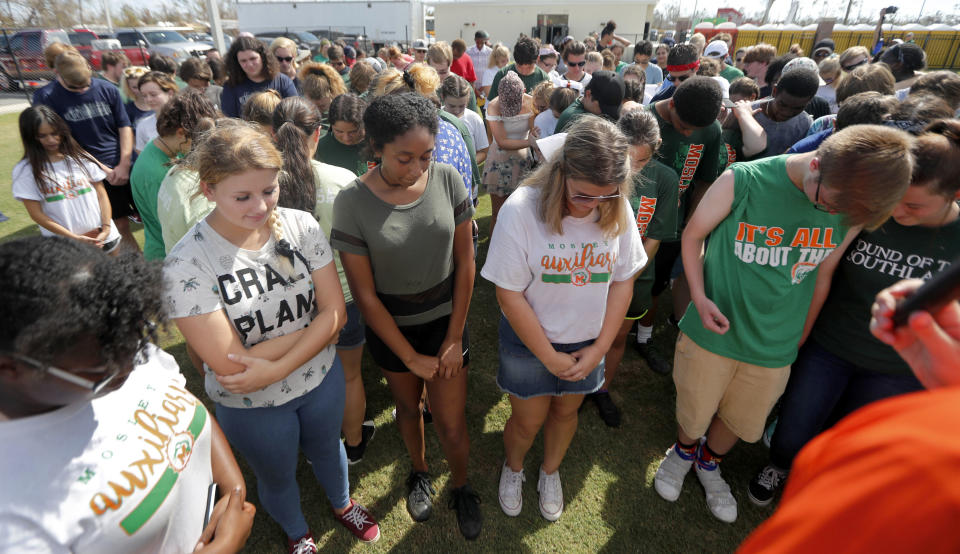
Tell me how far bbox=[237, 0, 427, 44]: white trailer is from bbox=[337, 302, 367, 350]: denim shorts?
33.3 meters

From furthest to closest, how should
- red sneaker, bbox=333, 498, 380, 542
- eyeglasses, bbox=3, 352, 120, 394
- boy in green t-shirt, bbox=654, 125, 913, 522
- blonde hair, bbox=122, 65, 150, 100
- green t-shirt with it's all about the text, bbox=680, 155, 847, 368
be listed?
blonde hair, bbox=122, 65, 150, 100, red sneaker, bbox=333, 498, 380, 542, green t-shirt with it's all about the text, bbox=680, 155, 847, 368, boy in green t-shirt, bbox=654, 125, 913, 522, eyeglasses, bbox=3, 352, 120, 394

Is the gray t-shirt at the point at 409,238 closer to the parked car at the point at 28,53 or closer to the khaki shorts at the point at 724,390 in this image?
the khaki shorts at the point at 724,390

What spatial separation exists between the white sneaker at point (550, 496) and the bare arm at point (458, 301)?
0.96m

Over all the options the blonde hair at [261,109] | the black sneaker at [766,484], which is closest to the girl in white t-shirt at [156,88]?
the blonde hair at [261,109]

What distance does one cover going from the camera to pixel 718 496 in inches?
105

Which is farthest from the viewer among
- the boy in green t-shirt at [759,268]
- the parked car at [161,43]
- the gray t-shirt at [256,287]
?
the parked car at [161,43]

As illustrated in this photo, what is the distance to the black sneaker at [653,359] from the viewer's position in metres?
3.74

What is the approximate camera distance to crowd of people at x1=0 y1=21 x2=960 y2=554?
97 cm

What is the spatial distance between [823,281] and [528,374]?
Result: 4.99ft

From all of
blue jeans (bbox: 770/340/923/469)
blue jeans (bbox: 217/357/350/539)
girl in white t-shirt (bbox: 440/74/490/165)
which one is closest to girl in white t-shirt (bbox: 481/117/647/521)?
blue jeans (bbox: 217/357/350/539)

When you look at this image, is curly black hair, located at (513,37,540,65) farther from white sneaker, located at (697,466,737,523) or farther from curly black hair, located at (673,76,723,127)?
white sneaker, located at (697,466,737,523)

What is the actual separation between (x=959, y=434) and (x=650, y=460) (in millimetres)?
2627

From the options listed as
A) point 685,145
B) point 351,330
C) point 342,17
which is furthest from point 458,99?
point 342,17

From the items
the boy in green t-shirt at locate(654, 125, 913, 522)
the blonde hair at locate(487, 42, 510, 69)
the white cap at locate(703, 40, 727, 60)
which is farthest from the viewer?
the blonde hair at locate(487, 42, 510, 69)
